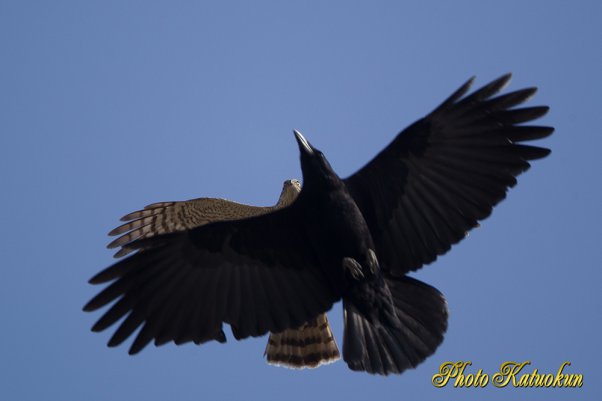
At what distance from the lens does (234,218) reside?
9.45m

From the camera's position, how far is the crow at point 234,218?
868 centimetres

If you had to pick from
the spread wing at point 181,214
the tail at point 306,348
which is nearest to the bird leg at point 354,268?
the tail at point 306,348

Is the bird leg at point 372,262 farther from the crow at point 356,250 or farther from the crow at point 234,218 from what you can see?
the crow at point 234,218

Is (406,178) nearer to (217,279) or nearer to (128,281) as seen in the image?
(217,279)

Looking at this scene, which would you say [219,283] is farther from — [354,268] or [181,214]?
[181,214]

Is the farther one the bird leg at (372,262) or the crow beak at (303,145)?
the crow beak at (303,145)

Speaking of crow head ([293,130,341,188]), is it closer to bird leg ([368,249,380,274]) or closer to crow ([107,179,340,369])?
bird leg ([368,249,380,274])

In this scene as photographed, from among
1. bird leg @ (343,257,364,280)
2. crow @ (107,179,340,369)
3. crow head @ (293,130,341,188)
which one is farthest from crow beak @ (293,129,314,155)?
crow @ (107,179,340,369)

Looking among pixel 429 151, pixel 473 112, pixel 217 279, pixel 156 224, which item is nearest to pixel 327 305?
pixel 217 279

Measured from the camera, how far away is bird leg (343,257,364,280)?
709 cm

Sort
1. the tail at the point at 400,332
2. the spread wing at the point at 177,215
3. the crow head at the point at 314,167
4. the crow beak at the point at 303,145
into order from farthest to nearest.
Result: the spread wing at the point at 177,215, the crow beak at the point at 303,145, the crow head at the point at 314,167, the tail at the point at 400,332

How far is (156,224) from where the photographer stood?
9.74 m

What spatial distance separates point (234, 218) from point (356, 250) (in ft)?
8.90

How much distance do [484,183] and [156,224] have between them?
14.0 feet
